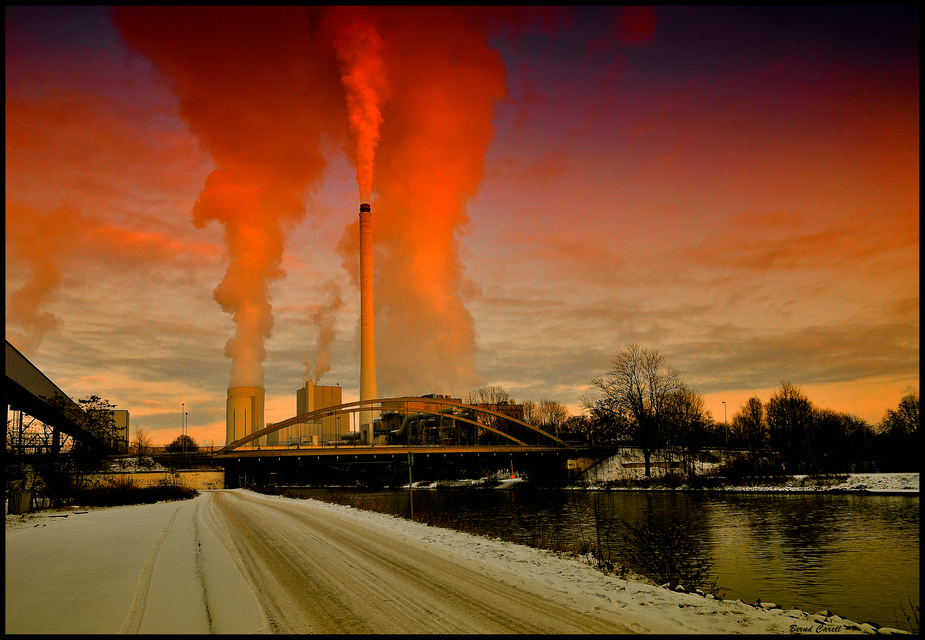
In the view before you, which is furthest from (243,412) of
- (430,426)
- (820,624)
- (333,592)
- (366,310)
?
(820,624)

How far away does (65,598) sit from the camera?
1089cm

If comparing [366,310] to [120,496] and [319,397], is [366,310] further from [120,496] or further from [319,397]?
[120,496]

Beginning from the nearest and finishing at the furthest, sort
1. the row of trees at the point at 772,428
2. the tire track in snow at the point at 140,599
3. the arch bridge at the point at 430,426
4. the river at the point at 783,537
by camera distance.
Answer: the tire track in snow at the point at 140,599 → the river at the point at 783,537 → the row of trees at the point at 772,428 → the arch bridge at the point at 430,426

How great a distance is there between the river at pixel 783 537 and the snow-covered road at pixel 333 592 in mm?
4334

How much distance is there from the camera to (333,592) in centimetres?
1141

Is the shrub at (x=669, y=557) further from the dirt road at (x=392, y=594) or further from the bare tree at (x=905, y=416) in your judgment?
the bare tree at (x=905, y=416)

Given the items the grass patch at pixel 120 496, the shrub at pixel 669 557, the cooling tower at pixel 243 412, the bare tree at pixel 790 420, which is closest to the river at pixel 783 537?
the shrub at pixel 669 557

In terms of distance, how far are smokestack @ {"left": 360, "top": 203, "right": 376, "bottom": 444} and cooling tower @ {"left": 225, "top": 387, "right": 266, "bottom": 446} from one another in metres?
16.9

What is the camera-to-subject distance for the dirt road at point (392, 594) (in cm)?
912

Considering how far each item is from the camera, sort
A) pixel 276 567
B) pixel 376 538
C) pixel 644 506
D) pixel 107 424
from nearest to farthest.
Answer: pixel 276 567 < pixel 376 538 < pixel 644 506 < pixel 107 424

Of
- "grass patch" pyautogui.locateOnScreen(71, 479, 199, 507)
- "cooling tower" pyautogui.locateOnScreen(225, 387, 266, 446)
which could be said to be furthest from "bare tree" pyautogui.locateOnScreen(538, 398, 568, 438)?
"grass patch" pyautogui.locateOnScreen(71, 479, 199, 507)

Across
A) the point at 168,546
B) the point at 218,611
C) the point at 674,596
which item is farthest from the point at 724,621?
the point at 168,546

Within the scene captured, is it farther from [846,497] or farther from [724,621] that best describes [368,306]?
[724,621]

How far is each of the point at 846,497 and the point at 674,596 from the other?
3601 cm
